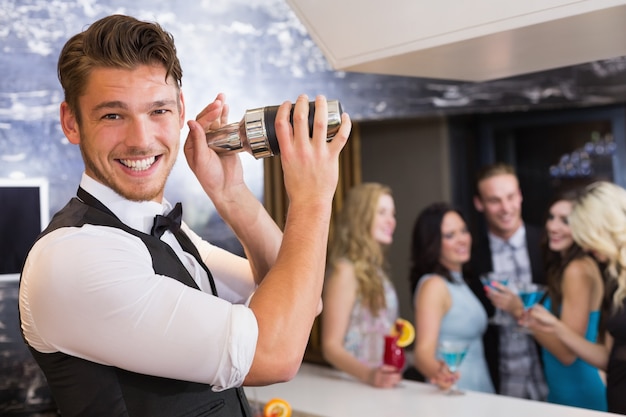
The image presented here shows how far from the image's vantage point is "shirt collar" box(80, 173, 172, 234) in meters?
1.25

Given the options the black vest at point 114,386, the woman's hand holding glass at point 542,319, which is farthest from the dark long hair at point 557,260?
the black vest at point 114,386

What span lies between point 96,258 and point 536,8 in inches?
40.6

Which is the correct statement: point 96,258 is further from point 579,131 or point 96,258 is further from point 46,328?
point 579,131

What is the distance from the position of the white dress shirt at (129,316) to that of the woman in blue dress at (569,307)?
2314 millimetres

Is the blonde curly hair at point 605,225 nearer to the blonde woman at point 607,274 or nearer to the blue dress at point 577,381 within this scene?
the blonde woman at point 607,274

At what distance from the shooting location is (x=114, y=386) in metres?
1.13

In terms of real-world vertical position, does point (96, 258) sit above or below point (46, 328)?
above

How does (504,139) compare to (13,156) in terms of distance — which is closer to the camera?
(13,156)

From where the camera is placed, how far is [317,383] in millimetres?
2844

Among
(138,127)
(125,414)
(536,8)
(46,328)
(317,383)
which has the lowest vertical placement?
(317,383)

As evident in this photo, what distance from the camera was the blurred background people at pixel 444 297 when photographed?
10.2ft

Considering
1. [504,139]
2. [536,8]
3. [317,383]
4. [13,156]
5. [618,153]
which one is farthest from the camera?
[504,139]

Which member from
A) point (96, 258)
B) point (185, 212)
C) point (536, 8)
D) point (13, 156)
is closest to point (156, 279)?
point (96, 258)

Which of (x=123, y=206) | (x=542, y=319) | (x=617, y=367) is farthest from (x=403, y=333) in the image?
(x=123, y=206)
